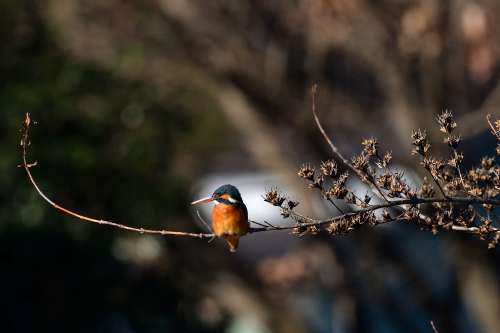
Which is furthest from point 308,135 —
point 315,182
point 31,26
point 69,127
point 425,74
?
point 315,182

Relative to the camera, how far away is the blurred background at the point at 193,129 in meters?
9.34

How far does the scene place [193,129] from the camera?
11.9m

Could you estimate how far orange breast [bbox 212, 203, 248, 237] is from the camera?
382 centimetres

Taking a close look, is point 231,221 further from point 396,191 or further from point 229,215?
point 396,191

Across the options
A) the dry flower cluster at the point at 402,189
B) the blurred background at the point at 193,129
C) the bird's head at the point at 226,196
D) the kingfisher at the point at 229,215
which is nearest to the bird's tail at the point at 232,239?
the kingfisher at the point at 229,215

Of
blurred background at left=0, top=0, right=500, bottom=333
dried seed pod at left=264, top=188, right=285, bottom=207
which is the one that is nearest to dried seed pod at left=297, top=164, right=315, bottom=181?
dried seed pod at left=264, top=188, right=285, bottom=207

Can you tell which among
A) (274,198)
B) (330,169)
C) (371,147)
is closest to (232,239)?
(274,198)

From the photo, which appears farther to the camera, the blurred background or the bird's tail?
the blurred background

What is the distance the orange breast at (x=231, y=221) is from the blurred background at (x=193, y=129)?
4.89 m

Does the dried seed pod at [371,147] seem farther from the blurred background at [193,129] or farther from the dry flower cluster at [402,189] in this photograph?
the blurred background at [193,129]

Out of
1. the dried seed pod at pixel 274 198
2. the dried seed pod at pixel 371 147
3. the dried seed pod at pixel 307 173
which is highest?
the dried seed pod at pixel 371 147

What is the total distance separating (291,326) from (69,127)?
3485mm

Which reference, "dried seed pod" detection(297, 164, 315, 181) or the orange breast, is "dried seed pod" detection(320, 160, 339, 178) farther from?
the orange breast

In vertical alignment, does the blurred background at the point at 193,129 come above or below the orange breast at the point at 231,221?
above
